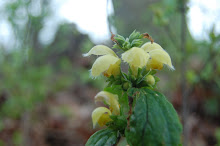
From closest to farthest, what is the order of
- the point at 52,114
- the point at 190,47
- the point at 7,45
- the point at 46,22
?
the point at 190,47, the point at 46,22, the point at 7,45, the point at 52,114

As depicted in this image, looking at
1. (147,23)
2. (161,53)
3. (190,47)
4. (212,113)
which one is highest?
(147,23)

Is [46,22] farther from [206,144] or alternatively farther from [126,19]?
[206,144]

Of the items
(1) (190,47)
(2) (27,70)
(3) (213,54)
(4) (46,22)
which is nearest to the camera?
(3) (213,54)

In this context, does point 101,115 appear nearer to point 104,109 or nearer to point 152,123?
point 104,109

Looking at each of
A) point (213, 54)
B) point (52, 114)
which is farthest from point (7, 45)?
point (213, 54)

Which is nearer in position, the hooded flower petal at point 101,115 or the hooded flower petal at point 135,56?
the hooded flower petal at point 135,56

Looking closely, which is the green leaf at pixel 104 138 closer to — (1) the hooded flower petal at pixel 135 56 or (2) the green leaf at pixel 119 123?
(2) the green leaf at pixel 119 123

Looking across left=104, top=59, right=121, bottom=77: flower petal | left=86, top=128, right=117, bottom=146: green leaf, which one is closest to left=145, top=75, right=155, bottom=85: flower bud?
left=104, top=59, right=121, bottom=77: flower petal

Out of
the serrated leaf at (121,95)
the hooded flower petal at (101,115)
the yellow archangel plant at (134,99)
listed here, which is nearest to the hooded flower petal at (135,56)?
the yellow archangel plant at (134,99)
